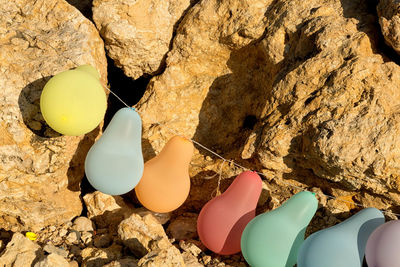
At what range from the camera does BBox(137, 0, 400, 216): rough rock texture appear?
2.53m

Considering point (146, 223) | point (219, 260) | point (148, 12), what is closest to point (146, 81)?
point (148, 12)

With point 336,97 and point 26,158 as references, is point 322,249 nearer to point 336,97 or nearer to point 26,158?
point 336,97

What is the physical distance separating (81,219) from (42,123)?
31.5 inches

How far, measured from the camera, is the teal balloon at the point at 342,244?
237cm

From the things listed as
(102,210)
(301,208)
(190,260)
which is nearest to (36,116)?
(102,210)

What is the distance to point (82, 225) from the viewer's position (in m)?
3.17

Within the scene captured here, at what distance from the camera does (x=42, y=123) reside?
117 inches

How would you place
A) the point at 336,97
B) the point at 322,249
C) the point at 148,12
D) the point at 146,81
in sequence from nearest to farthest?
the point at 322,249
the point at 336,97
the point at 148,12
the point at 146,81

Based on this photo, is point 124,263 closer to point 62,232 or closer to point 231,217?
point 231,217

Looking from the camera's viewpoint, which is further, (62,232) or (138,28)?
(138,28)

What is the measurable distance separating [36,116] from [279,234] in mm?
1867

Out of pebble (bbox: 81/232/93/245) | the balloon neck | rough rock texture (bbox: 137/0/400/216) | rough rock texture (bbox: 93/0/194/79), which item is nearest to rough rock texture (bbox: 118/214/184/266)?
pebble (bbox: 81/232/93/245)

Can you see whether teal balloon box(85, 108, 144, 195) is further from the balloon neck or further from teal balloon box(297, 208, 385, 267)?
teal balloon box(297, 208, 385, 267)

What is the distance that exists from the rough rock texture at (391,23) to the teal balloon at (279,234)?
3.58ft
